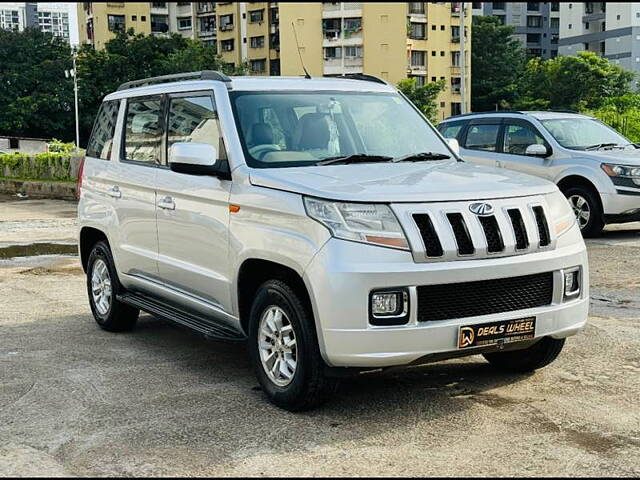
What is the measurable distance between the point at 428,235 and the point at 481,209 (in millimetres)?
353

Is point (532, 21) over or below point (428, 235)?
over

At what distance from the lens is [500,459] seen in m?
4.48

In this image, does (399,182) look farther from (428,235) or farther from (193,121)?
(193,121)

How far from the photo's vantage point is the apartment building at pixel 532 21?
120250 millimetres

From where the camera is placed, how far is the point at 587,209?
1296cm

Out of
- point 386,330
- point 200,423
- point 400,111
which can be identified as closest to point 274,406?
point 200,423

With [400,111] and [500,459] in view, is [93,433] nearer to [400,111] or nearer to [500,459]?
[500,459]

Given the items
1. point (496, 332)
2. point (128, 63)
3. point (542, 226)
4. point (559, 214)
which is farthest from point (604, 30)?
point (496, 332)

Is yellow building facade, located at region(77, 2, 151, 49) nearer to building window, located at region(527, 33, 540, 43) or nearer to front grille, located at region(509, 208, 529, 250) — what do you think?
building window, located at region(527, 33, 540, 43)

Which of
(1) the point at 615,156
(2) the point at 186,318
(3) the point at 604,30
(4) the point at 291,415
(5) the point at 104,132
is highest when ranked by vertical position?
(3) the point at 604,30

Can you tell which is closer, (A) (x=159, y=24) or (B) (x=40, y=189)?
(B) (x=40, y=189)

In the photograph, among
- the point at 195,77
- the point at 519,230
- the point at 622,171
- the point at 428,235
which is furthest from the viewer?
the point at 622,171

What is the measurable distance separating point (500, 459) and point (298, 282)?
1.48m

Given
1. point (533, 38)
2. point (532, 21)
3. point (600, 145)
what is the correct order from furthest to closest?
point (533, 38)
point (532, 21)
point (600, 145)
